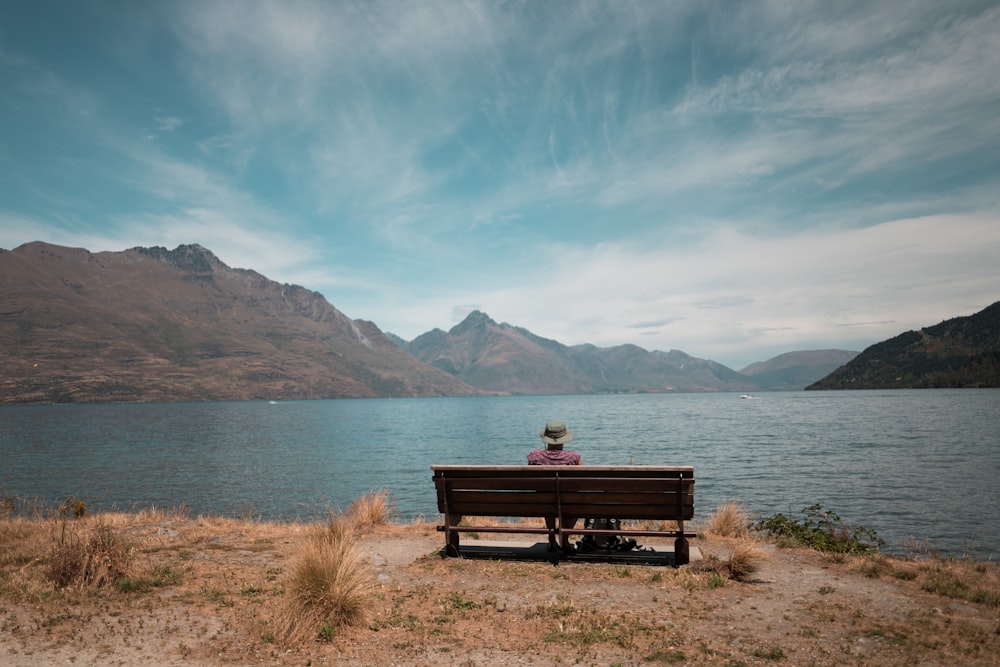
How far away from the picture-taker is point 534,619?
19.8ft

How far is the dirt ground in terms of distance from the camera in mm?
5078

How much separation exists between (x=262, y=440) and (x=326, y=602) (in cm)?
6049

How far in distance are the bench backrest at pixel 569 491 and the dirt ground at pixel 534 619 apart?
2.57 feet

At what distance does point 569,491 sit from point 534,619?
2.29 metres

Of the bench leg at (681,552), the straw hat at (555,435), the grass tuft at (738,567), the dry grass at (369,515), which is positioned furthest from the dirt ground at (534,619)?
the dry grass at (369,515)

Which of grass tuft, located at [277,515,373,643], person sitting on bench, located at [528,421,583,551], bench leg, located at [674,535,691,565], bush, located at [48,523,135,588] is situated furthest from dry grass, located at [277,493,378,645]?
bench leg, located at [674,535,691,565]

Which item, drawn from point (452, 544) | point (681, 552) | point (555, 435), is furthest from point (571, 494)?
point (452, 544)

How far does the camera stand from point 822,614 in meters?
6.01

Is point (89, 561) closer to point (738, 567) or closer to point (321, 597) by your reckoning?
point (321, 597)

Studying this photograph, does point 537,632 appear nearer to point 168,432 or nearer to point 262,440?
point 262,440

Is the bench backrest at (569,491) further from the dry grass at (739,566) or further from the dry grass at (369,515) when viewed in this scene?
the dry grass at (369,515)

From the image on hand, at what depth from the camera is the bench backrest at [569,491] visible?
774 cm

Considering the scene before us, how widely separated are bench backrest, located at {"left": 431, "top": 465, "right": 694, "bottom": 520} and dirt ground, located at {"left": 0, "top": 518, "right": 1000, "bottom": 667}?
0.78m

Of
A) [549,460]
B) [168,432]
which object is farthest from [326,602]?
[168,432]
